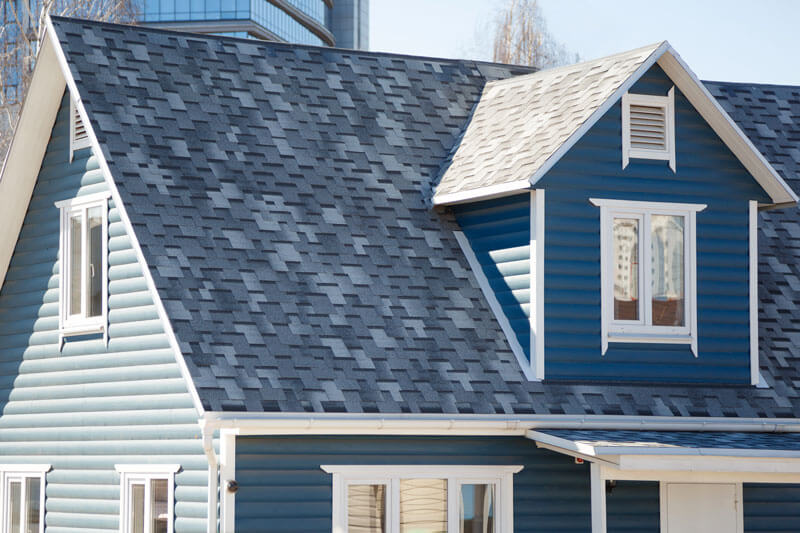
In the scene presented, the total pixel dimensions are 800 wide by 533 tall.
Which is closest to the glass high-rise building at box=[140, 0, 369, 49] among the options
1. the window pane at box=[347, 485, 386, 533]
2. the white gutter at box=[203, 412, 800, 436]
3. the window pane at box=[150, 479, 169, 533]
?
the window pane at box=[150, 479, 169, 533]

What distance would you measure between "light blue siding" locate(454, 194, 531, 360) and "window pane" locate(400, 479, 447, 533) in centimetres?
193

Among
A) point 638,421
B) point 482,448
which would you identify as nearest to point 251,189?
point 482,448

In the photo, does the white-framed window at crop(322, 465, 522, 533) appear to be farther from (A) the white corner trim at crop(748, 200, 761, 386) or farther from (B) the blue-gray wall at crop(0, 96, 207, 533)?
(A) the white corner trim at crop(748, 200, 761, 386)

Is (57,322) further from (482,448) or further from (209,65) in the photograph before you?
(482,448)

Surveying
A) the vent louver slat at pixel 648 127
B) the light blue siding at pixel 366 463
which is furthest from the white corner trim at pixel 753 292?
the light blue siding at pixel 366 463

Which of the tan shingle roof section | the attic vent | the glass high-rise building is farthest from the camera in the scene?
the glass high-rise building

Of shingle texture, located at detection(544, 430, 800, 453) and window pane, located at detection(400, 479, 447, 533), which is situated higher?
shingle texture, located at detection(544, 430, 800, 453)

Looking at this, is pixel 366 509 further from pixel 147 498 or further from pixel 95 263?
pixel 95 263

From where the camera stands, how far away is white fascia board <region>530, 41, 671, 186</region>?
650 inches

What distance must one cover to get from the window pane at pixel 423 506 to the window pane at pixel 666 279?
3287 mm

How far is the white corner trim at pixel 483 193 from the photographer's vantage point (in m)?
16.5

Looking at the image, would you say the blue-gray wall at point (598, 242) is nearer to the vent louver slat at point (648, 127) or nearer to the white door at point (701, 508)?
the vent louver slat at point (648, 127)

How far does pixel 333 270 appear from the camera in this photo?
54.5ft

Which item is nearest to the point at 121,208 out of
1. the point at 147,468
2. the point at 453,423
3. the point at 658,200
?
the point at 147,468
